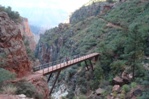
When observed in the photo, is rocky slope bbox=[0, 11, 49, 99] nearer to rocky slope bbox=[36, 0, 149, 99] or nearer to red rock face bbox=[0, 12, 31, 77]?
red rock face bbox=[0, 12, 31, 77]

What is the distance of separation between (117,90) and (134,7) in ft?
114

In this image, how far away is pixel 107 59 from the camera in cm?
3453

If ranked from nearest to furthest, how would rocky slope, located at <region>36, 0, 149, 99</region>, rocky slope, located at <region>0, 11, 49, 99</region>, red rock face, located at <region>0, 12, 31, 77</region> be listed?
rocky slope, located at <region>0, 11, 49, 99</region>, red rock face, located at <region>0, 12, 31, 77</region>, rocky slope, located at <region>36, 0, 149, 99</region>

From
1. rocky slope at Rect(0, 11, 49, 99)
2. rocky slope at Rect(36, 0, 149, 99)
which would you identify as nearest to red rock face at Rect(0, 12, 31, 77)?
rocky slope at Rect(0, 11, 49, 99)

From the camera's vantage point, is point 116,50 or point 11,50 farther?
point 116,50

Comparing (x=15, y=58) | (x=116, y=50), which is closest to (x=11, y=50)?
(x=15, y=58)

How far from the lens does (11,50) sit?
63.2ft

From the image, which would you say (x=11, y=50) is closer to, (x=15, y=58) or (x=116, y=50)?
(x=15, y=58)

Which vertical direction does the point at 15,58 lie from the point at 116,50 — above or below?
below

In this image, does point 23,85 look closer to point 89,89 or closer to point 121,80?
point 121,80

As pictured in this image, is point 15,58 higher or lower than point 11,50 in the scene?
lower

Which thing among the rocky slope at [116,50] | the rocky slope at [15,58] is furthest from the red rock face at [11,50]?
the rocky slope at [116,50]

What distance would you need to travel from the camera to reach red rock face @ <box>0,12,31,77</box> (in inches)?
734

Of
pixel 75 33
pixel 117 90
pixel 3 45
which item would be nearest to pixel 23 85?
pixel 3 45
